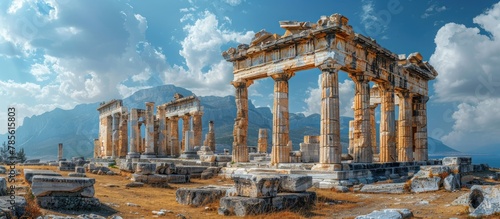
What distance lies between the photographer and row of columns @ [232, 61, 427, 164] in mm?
17359

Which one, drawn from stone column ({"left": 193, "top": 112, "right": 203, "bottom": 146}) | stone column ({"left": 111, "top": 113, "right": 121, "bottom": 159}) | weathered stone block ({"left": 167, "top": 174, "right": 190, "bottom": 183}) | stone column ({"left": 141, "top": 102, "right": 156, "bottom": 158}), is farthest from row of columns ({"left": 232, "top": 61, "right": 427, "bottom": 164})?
stone column ({"left": 111, "top": 113, "right": 121, "bottom": 159})

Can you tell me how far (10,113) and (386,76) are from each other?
18659 mm

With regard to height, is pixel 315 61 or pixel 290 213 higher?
pixel 315 61

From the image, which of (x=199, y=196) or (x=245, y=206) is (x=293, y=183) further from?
(x=199, y=196)

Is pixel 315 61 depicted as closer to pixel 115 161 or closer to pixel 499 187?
pixel 499 187

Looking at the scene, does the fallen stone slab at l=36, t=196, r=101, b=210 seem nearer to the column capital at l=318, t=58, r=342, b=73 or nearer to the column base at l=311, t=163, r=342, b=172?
the column base at l=311, t=163, r=342, b=172

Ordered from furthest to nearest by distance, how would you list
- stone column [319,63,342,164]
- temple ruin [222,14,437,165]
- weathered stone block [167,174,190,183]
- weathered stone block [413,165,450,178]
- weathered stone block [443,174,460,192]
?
weathered stone block [167,174,190,183] < temple ruin [222,14,437,165] < stone column [319,63,342,164] < weathered stone block [413,165,450,178] < weathered stone block [443,174,460,192]

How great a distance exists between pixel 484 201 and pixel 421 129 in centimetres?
1882

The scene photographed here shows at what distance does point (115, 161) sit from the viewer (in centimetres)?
3662

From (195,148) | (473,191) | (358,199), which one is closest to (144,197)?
(358,199)

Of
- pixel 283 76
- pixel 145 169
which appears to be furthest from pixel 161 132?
pixel 283 76

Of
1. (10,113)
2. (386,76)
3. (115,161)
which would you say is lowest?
(115,161)

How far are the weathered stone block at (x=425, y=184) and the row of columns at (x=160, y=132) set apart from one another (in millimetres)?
25499

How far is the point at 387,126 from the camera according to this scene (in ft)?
73.2
